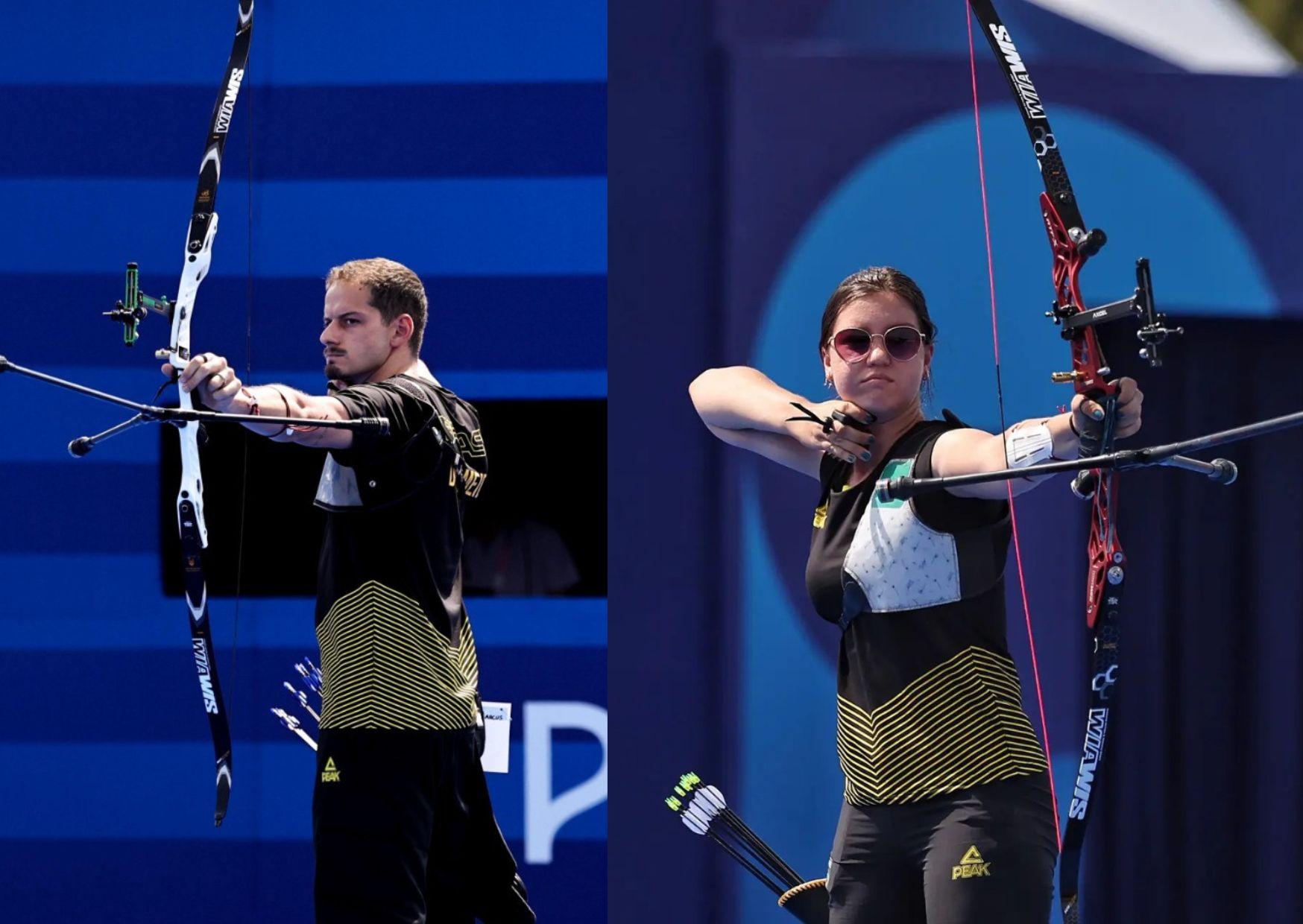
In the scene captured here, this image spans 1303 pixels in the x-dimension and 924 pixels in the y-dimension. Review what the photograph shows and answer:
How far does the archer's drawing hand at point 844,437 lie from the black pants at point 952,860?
43 centimetres

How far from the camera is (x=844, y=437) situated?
1859 mm

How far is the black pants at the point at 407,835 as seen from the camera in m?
2.22

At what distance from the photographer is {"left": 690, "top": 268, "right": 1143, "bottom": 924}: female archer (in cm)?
169

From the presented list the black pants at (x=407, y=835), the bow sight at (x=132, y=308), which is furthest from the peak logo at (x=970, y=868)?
the bow sight at (x=132, y=308)

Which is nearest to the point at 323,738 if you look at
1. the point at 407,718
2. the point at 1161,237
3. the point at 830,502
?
the point at 407,718

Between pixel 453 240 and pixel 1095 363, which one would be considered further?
pixel 453 240

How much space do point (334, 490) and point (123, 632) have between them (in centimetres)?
121

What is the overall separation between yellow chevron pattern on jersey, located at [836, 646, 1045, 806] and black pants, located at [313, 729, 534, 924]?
2.54 feet

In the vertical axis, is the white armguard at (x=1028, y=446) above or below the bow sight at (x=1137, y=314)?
below

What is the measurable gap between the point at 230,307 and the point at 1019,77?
74.7 inches

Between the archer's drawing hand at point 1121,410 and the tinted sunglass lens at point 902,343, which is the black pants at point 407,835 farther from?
the archer's drawing hand at point 1121,410

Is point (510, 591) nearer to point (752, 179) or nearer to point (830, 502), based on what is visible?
point (752, 179)

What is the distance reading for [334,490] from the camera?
7.60 feet

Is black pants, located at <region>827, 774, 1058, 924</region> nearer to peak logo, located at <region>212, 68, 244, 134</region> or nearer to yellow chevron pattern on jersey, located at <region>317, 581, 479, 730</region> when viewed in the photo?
yellow chevron pattern on jersey, located at <region>317, 581, 479, 730</region>
